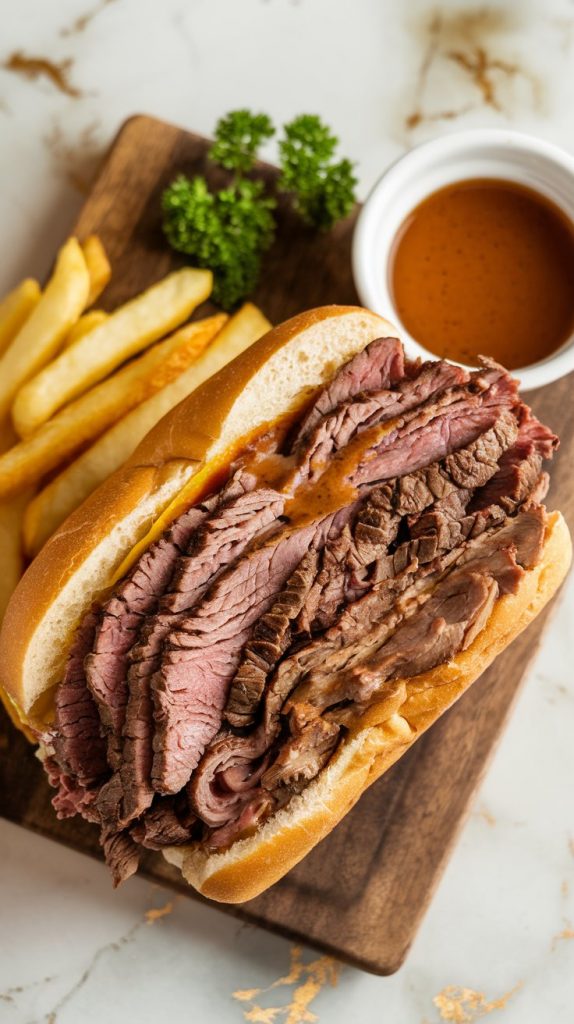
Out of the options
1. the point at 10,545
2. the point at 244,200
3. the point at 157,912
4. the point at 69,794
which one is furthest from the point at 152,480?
the point at 157,912

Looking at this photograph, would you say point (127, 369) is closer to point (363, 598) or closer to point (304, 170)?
point (304, 170)

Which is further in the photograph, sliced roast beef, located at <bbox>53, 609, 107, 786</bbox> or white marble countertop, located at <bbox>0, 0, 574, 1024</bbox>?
white marble countertop, located at <bbox>0, 0, 574, 1024</bbox>

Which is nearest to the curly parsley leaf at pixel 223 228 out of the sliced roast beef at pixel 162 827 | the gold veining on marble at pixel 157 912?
the sliced roast beef at pixel 162 827

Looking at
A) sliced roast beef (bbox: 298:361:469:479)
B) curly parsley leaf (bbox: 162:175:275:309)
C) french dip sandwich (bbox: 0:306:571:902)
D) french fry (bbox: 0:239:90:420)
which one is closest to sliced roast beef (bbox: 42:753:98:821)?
french dip sandwich (bbox: 0:306:571:902)

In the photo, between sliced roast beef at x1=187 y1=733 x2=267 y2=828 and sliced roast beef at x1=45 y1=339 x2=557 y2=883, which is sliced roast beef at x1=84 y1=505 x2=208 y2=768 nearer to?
sliced roast beef at x1=45 y1=339 x2=557 y2=883

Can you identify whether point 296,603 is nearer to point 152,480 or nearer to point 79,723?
point 152,480

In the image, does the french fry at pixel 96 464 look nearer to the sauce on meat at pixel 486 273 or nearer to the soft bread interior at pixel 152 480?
the soft bread interior at pixel 152 480
